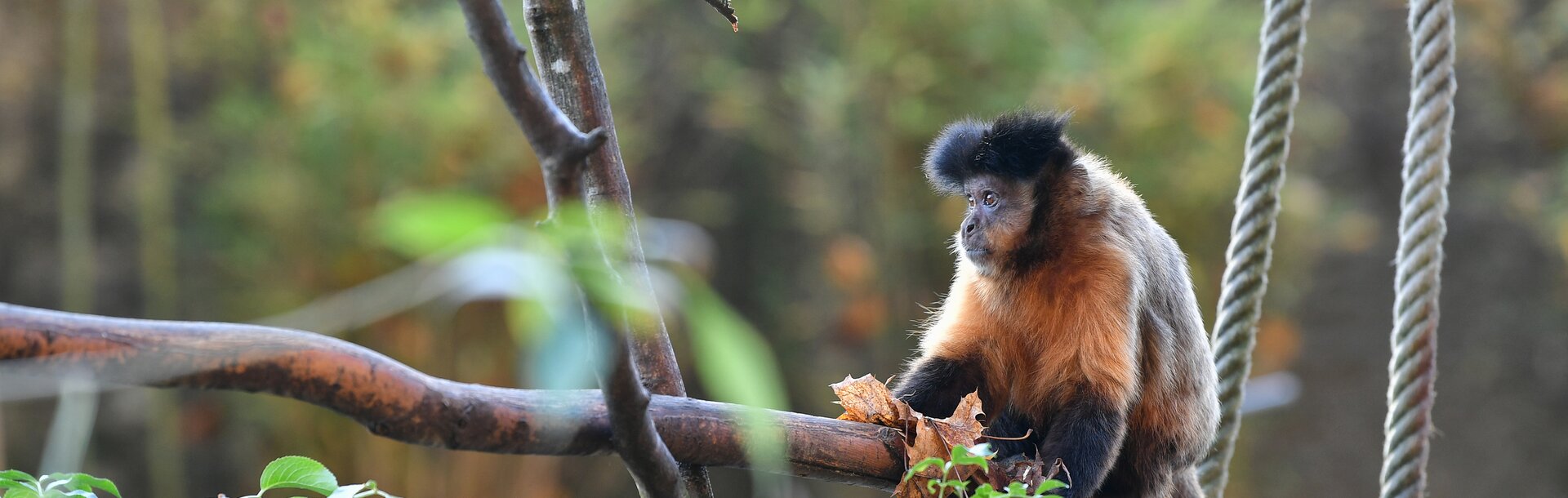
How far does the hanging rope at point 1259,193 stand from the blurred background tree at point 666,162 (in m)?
2.27

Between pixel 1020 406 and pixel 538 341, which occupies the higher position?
pixel 1020 406

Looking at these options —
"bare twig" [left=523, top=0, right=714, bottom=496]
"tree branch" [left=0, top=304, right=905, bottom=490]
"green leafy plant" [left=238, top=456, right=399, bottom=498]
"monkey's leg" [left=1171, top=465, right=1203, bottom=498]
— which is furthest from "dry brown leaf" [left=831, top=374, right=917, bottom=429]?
"monkey's leg" [left=1171, top=465, right=1203, bottom=498]

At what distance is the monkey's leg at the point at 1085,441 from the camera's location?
1971 millimetres

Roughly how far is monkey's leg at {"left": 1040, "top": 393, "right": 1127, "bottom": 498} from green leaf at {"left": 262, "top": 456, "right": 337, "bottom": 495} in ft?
4.08

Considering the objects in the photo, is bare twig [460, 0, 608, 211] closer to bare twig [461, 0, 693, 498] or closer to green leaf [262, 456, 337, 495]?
bare twig [461, 0, 693, 498]

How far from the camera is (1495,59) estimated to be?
6.50m

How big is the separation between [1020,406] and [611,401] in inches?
57.8

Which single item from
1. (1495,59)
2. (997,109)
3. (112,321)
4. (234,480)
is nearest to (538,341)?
(112,321)

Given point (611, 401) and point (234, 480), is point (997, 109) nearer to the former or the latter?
point (234, 480)

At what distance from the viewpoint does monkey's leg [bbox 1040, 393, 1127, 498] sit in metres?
1.97

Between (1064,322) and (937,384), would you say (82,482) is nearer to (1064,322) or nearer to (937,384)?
(937,384)

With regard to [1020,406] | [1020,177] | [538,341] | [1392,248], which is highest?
[1392,248]

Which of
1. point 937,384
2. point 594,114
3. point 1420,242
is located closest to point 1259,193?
point 1420,242

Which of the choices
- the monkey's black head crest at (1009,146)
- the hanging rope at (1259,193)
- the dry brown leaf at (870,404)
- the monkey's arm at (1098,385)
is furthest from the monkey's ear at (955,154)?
the dry brown leaf at (870,404)
